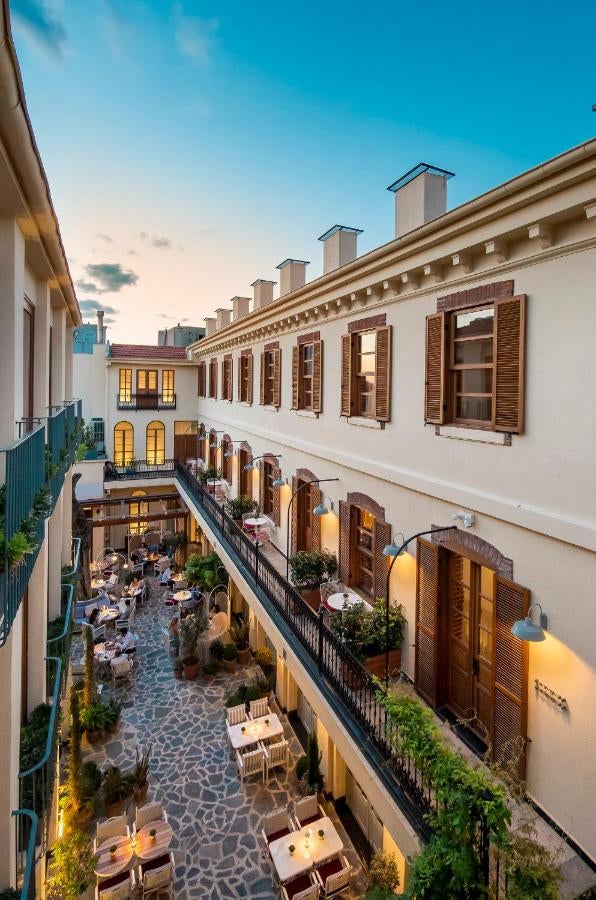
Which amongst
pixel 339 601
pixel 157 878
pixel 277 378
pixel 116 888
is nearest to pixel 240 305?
pixel 277 378

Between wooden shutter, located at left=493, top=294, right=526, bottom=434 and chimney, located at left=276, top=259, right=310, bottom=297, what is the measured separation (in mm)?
8392

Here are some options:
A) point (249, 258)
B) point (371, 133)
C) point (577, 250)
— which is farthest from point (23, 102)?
point (249, 258)

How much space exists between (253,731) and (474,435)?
32.8ft

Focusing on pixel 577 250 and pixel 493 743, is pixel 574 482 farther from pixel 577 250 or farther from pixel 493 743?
pixel 493 743

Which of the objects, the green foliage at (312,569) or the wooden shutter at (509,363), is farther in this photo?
the green foliage at (312,569)

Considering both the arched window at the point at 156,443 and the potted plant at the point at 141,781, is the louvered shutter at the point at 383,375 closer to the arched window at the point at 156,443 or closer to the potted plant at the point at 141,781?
the potted plant at the point at 141,781

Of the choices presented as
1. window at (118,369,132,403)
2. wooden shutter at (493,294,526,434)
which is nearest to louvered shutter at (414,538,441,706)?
wooden shutter at (493,294,526,434)

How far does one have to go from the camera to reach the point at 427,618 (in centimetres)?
744

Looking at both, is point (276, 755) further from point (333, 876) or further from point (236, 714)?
point (333, 876)

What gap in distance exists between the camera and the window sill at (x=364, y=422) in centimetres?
875

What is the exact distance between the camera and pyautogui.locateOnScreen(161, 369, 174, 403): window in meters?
27.6

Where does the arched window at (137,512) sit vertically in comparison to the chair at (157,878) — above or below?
above

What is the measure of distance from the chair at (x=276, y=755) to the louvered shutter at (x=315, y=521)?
5.05m

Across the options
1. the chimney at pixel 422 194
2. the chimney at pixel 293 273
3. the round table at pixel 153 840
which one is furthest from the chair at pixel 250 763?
the chimney at pixel 293 273
